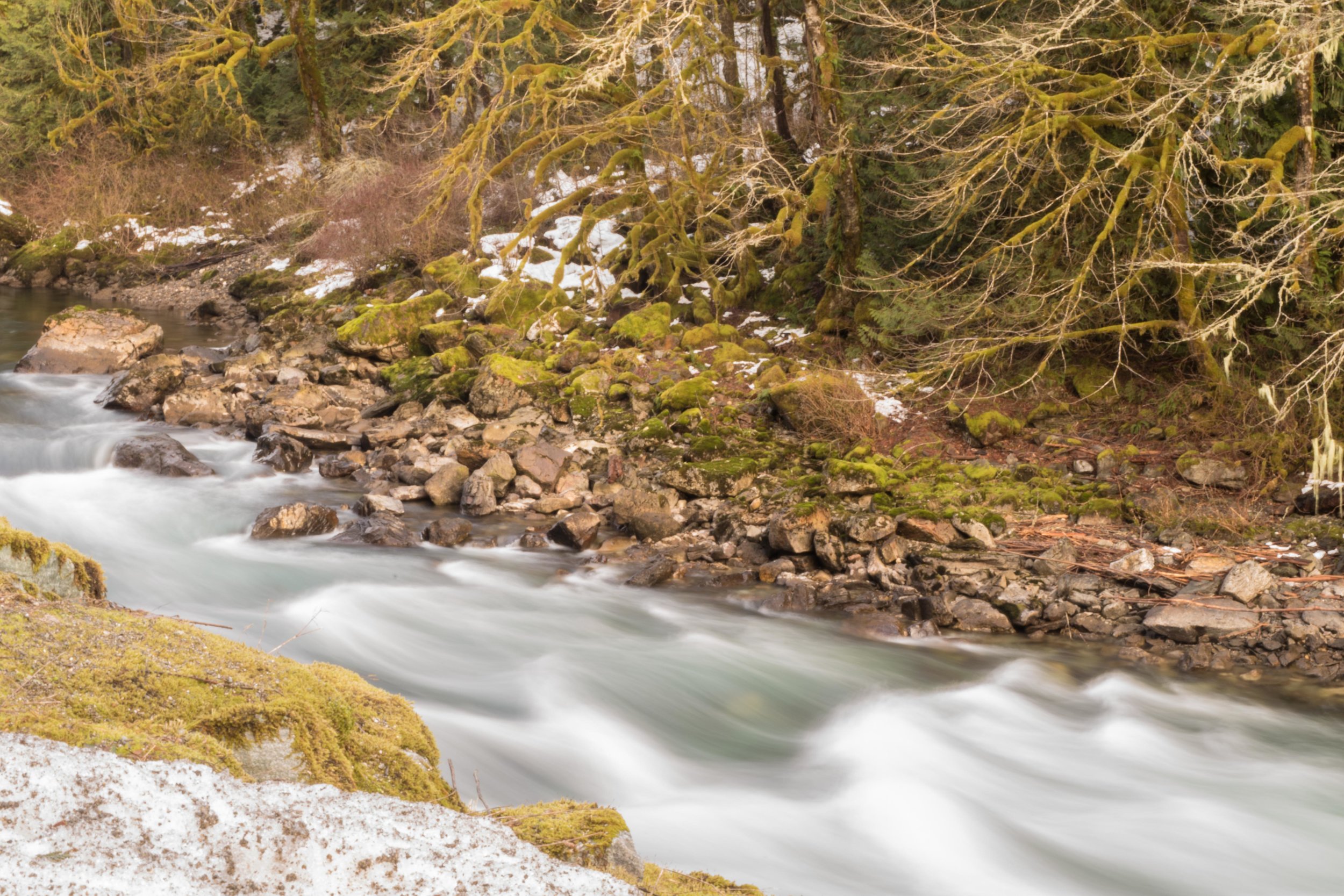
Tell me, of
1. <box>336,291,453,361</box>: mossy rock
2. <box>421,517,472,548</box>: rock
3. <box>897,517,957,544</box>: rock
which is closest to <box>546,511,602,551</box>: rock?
<box>421,517,472,548</box>: rock

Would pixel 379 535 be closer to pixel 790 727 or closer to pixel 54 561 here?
pixel 790 727

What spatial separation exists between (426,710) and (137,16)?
2052cm

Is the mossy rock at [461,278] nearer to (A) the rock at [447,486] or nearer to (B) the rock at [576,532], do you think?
(A) the rock at [447,486]

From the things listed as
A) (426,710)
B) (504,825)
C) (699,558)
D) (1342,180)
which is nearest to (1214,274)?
(1342,180)

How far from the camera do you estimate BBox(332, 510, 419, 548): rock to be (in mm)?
9781

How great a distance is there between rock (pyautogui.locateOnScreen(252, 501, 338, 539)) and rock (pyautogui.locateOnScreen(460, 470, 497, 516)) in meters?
1.37

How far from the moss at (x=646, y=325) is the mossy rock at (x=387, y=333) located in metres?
3.22

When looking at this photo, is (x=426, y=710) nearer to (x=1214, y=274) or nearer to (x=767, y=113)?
(x=1214, y=274)

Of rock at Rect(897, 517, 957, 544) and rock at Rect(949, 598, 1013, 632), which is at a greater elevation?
rock at Rect(897, 517, 957, 544)

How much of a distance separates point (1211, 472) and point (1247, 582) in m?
1.80

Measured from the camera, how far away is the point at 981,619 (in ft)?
27.1

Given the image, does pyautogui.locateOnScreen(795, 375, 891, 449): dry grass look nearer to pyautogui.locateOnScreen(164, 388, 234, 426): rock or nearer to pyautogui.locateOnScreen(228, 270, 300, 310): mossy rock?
pyautogui.locateOnScreen(164, 388, 234, 426): rock

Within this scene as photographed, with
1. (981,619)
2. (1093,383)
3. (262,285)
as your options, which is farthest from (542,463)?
(262,285)

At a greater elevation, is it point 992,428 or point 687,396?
point 687,396
